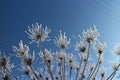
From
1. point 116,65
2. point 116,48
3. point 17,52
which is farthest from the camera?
point 116,65

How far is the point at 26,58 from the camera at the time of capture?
19.0 metres

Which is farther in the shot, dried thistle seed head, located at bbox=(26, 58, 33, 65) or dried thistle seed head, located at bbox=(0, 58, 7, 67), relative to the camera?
dried thistle seed head, located at bbox=(0, 58, 7, 67)

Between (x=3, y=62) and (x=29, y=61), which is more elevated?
(x=3, y=62)

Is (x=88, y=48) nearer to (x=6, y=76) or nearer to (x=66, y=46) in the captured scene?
(x=66, y=46)

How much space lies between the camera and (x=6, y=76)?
19.1 meters

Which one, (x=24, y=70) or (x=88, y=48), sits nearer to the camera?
(x=88, y=48)

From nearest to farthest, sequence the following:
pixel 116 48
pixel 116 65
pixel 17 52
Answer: pixel 17 52 → pixel 116 48 → pixel 116 65

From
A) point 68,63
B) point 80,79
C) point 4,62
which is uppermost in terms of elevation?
point 68,63

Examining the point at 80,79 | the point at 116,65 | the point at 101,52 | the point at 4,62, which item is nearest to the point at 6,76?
the point at 4,62

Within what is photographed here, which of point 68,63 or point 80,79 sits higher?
point 68,63

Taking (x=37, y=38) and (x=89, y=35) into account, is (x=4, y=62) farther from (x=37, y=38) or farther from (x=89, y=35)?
(x=89, y=35)

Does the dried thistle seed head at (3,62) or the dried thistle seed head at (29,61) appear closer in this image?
the dried thistle seed head at (29,61)

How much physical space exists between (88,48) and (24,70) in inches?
177

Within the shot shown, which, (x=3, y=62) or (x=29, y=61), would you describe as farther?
(x=3, y=62)
